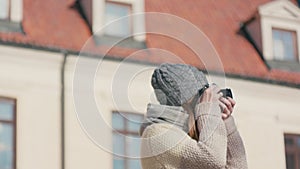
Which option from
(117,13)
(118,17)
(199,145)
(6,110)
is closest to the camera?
(199,145)

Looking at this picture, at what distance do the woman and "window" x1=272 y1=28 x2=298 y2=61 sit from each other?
10530 mm

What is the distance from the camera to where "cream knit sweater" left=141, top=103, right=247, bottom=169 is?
2.38m

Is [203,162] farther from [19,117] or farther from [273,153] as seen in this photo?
[273,153]

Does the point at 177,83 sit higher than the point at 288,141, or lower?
lower

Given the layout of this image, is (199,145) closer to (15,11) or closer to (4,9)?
(4,9)

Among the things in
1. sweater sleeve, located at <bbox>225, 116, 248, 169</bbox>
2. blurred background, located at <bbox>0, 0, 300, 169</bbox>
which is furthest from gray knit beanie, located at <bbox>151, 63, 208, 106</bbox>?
blurred background, located at <bbox>0, 0, 300, 169</bbox>

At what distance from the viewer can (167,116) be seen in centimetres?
246

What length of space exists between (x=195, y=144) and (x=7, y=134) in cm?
849

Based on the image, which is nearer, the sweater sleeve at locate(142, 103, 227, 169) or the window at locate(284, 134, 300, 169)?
the sweater sleeve at locate(142, 103, 227, 169)

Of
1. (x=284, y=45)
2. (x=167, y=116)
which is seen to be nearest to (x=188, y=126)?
(x=167, y=116)

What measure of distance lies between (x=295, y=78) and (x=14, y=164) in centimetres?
377

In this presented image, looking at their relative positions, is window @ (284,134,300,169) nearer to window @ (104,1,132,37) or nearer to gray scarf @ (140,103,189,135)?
window @ (104,1,132,37)

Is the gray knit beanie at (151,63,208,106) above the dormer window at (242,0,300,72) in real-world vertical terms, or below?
below

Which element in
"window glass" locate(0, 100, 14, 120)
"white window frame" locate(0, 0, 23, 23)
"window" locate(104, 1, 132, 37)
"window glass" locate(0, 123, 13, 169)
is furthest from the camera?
"window" locate(104, 1, 132, 37)
